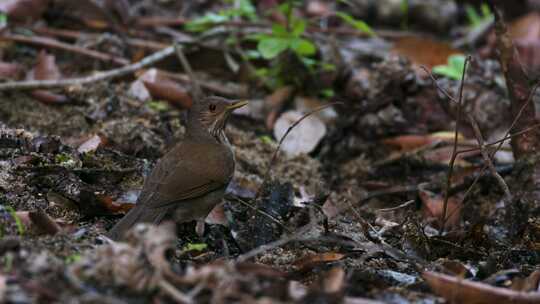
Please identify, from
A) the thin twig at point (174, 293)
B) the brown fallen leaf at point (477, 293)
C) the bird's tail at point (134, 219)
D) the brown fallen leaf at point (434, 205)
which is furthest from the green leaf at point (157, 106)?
the thin twig at point (174, 293)

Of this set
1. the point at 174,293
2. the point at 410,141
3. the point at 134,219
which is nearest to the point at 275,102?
the point at 410,141

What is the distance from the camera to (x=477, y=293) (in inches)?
124

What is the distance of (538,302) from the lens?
3082mm

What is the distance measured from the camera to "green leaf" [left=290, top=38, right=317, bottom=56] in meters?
6.42

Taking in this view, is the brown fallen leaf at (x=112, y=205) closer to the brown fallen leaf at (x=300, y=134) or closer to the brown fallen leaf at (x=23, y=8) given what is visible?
the brown fallen leaf at (x=300, y=134)

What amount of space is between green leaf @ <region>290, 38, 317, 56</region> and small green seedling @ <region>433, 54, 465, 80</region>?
1224 mm

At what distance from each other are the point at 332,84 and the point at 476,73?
1.39 m

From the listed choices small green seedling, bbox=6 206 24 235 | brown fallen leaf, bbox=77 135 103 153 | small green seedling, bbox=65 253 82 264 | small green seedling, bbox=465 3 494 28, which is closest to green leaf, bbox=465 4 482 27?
small green seedling, bbox=465 3 494 28

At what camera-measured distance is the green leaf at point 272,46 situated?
245 inches

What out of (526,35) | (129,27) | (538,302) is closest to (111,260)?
(538,302)

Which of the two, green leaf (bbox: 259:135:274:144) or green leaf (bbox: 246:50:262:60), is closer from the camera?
green leaf (bbox: 259:135:274:144)

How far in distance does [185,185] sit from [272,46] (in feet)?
6.80

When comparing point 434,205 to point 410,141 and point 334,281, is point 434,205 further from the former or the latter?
point 334,281

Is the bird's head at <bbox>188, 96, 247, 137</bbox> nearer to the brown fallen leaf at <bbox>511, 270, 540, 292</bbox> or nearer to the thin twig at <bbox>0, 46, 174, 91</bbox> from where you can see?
the thin twig at <bbox>0, 46, 174, 91</bbox>
